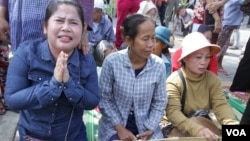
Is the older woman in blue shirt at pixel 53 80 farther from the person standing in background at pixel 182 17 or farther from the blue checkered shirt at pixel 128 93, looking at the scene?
the person standing in background at pixel 182 17

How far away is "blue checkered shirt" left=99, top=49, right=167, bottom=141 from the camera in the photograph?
2453mm

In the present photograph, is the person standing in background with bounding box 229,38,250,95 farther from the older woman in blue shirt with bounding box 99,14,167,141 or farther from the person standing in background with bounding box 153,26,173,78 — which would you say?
the person standing in background with bounding box 153,26,173,78

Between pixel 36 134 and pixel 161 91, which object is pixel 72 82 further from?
pixel 161 91

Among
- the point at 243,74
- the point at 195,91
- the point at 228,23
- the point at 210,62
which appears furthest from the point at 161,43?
the point at 228,23

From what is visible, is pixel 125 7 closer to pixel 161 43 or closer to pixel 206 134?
pixel 161 43

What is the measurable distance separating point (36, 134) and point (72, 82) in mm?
397

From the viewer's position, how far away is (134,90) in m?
2.45

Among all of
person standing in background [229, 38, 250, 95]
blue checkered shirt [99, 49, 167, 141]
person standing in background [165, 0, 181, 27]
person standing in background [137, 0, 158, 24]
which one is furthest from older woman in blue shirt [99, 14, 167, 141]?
person standing in background [165, 0, 181, 27]

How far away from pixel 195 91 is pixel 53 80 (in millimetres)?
1285

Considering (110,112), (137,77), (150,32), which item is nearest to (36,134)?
(110,112)

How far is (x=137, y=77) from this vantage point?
2473 mm

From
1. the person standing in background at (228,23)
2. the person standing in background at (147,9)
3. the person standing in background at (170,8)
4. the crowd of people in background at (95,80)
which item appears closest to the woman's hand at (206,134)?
the crowd of people in background at (95,80)

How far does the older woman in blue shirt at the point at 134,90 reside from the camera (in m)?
2.45

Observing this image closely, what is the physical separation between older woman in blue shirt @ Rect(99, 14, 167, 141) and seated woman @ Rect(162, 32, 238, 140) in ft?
0.49
